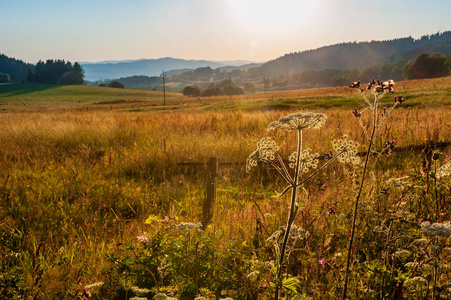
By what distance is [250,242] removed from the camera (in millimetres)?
3645

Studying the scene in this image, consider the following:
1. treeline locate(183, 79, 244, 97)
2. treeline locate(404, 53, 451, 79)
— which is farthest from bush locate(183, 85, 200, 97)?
treeline locate(404, 53, 451, 79)

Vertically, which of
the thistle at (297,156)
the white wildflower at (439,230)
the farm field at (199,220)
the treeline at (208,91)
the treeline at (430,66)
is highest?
the treeline at (430,66)

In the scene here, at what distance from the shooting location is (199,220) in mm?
5055

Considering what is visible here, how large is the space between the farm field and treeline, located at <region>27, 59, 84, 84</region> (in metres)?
167

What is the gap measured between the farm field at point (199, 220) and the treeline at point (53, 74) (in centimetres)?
16691

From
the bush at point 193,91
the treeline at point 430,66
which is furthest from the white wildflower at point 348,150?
the bush at point 193,91

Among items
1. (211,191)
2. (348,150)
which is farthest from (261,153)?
(211,191)

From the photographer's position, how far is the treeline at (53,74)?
157250mm

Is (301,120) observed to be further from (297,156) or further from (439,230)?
(439,230)

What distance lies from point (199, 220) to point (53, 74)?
186 meters

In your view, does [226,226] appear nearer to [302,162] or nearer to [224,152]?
[302,162]

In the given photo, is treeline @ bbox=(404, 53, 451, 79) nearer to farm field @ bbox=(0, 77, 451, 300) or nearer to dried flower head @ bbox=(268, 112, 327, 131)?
farm field @ bbox=(0, 77, 451, 300)

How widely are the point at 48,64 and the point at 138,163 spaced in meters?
188

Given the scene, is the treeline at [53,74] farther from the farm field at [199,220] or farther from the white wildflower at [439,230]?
the white wildflower at [439,230]
